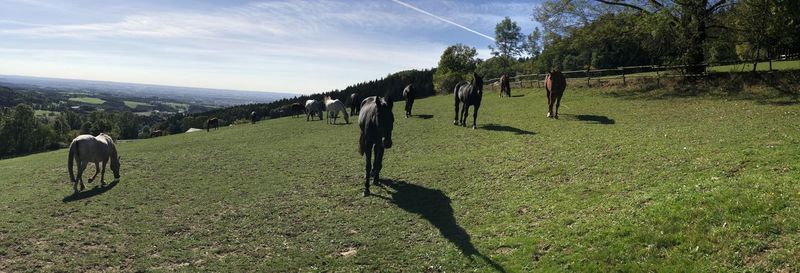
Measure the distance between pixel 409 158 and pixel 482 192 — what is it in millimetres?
5426

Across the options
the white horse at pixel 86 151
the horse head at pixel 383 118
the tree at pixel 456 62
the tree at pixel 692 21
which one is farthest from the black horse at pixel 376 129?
the tree at pixel 456 62

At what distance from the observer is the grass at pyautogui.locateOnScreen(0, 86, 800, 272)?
6.40m

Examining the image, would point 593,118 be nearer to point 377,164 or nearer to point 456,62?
point 377,164

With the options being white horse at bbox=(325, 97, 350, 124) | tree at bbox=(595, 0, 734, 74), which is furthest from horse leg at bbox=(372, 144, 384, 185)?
tree at bbox=(595, 0, 734, 74)

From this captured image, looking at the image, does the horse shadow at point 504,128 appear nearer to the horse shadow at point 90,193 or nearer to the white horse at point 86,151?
the horse shadow at point 90,193

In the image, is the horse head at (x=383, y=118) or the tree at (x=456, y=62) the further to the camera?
the tree at (x=456, y=62)

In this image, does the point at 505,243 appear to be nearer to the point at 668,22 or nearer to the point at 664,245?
the point at 664,245

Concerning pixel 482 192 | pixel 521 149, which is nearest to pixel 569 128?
pixel 521 149

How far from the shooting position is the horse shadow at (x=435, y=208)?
7.61 meters

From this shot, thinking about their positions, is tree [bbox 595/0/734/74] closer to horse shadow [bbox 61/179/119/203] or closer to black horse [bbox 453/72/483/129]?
black horse [bbox 453/72/483/129]

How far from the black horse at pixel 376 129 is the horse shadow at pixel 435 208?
0.88 metres

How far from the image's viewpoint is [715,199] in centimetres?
704

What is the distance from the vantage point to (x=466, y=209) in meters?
9.68

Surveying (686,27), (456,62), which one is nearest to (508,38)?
(456,62)
